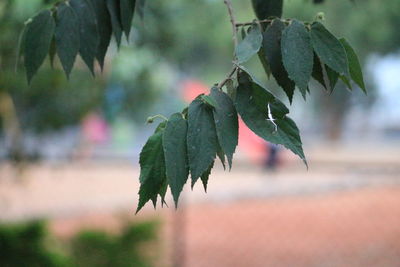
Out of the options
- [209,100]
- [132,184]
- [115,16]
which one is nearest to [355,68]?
[209,100]

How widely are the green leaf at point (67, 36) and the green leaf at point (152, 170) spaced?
343mm

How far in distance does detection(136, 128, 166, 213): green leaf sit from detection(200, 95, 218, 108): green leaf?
10cm

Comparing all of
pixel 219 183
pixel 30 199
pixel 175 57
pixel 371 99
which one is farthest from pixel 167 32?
pixel 371 99

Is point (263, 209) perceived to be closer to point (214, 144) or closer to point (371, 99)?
point (214, 144)

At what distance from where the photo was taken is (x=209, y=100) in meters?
1.13

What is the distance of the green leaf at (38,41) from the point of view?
1455mm

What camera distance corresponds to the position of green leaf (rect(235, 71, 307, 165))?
3.72 feet

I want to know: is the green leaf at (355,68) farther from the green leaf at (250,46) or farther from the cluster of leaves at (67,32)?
the cluster of leaves at (67,32)

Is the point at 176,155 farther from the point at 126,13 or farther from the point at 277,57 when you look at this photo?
the point at 126,13

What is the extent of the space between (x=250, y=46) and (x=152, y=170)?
28 centimetres

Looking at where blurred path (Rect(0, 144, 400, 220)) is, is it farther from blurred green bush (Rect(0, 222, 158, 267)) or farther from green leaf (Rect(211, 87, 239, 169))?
green leaf (Rect(211, 87, 239, 169))

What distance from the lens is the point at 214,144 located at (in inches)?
44.4

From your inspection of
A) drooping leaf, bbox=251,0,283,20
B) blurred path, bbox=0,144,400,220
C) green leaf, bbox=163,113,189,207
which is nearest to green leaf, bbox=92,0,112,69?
drooping leaf, bbox=251,0,283,20

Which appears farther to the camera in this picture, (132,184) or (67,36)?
(132,184)
